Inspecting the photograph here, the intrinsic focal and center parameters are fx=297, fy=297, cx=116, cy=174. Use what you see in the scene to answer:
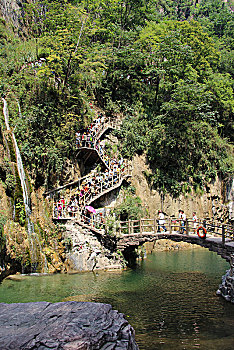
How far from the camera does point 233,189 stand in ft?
101

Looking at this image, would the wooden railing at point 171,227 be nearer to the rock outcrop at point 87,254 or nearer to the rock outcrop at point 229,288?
the rock outcrop at point 87,254

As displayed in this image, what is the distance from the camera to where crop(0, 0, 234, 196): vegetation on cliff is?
873 inches

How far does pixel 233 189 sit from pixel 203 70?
14.1 m

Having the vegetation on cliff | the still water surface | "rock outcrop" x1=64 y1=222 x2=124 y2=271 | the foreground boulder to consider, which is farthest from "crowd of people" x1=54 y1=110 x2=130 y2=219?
the foreground boulder

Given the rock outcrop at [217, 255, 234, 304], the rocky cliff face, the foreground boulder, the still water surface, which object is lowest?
the still water surface

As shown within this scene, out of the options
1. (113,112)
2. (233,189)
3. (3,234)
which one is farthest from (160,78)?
(3,234)

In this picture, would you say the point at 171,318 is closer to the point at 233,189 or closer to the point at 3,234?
the point at 3,234

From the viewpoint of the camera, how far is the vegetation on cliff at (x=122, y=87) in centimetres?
2217

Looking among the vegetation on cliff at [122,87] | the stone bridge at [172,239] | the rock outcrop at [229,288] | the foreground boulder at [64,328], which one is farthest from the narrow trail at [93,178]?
the foreground boulder at [64,328]

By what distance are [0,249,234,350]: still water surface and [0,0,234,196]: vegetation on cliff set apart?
316 inches

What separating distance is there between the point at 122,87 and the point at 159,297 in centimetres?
2290

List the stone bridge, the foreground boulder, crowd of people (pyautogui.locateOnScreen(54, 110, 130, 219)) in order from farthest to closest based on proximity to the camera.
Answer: crowd of people (pyautogui.locateOnScreen(54, 110, 130, 219))
the stone bridge
the foreground boulder

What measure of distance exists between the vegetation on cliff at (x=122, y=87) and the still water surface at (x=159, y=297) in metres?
8.03

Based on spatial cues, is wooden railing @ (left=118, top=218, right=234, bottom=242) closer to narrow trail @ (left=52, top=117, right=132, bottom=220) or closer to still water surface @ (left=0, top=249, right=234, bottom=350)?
still water surface @ (left=0, top=249, right=234, bottom=350)
